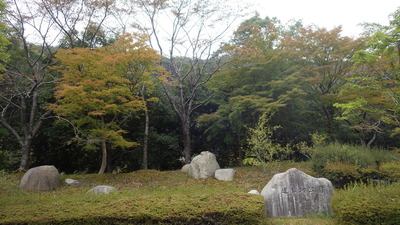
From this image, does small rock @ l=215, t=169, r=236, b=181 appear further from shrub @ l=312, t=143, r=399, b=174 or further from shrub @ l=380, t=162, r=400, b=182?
shrub @ l=380, t=162, r=400, b=182

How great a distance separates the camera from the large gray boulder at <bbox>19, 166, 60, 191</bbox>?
9.62 metres

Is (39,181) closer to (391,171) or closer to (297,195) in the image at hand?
(297,195)

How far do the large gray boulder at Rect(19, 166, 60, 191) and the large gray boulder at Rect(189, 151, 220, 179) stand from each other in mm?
5490

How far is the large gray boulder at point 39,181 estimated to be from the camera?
31.6ft

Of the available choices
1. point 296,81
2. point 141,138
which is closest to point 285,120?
point 296,81

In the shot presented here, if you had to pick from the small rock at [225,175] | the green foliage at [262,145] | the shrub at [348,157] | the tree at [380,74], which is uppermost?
the tree at [380,74]

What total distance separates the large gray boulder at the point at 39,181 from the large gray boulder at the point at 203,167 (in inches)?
216

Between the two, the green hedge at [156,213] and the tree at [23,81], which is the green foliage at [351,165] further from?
the tree at [23,81]

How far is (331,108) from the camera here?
1493 centimetres

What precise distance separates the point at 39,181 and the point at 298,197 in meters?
9.02

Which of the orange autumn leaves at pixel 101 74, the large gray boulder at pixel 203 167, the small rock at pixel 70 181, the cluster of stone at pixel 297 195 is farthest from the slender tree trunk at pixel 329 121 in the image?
the small rock at pixel 70 181

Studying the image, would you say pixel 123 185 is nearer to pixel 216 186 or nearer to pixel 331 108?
pixel 216 186

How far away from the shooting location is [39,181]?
971 centimetres

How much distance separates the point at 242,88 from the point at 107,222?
10315mm
